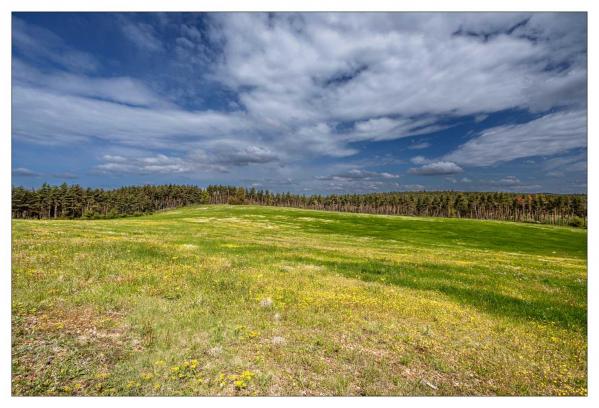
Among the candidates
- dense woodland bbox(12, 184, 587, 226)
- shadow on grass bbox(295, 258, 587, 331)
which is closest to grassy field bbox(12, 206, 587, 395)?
shadow on grass bbox(295, 258, 587, 331)

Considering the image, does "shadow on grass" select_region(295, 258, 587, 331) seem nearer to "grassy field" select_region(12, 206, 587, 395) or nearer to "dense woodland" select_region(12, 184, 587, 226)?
"grassy field" select_region(12, 206, 587, 395)

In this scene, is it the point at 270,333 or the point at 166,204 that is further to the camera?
the point at 166,204

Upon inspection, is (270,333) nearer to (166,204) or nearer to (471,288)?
(471,288)

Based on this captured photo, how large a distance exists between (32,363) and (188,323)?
11.9 ft

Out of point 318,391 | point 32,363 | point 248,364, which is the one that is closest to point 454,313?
point 318,391

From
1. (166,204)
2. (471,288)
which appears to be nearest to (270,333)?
(471,288)

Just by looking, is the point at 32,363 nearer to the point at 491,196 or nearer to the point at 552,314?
the point at 552,314

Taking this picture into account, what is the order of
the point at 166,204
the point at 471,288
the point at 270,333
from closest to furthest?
the point at 270,333 → the point at 471,288 → the point at 166,204

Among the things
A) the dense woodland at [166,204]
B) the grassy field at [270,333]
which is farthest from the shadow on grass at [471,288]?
the dense woodland at [166,204]

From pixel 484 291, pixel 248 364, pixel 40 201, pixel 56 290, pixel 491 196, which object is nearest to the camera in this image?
pixel 248 364

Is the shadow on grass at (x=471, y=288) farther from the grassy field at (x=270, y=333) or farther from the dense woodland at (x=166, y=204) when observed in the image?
the dense woodland at (x=166, y=204)

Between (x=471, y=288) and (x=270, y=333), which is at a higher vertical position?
(x=270, y=333)
